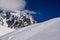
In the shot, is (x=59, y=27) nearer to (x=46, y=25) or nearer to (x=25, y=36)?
(x=46, y=25)

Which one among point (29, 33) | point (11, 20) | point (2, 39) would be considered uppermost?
point (29, 33)

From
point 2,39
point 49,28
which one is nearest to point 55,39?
point 49,28

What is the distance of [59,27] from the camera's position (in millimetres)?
2643

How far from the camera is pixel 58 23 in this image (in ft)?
9.00

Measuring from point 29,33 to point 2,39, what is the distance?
57cm

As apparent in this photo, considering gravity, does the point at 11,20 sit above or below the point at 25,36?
below

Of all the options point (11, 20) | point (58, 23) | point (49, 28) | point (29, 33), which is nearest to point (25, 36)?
point (29, 33)

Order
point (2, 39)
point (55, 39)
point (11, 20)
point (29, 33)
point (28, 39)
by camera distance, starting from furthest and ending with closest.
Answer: point (11, 20), point (2, 39), point (29, 33), point (28, 39), point (55, 39)

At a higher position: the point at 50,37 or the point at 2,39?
the point at 50,37

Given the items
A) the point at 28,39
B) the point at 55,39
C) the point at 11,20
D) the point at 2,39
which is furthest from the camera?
the point at 11,20

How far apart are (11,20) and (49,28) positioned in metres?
185

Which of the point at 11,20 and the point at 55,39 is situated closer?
the point at 55,39

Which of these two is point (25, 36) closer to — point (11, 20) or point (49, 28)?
point (49, 28)

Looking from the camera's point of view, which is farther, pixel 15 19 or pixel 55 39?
pixel 15 19
